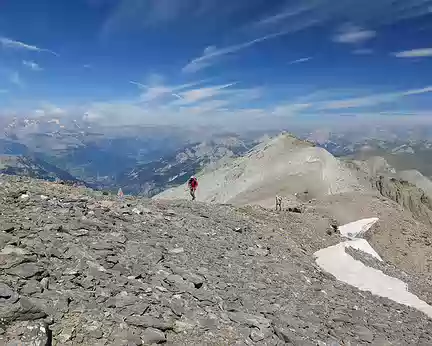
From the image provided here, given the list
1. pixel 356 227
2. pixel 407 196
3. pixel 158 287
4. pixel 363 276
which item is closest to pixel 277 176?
pixel 407 196

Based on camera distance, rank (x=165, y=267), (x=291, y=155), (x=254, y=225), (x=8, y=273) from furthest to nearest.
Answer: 1. (x=291, y=155)
2. (x=254, y=225)
3. (x=165, y=267)
4. (x=8, y=273)

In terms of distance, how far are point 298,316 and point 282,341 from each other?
2850 millimetres

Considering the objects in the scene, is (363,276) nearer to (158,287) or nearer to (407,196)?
(158,287)

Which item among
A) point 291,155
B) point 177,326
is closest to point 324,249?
point 177,326

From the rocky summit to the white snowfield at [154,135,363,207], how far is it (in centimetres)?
5610

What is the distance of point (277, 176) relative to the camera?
90750 millimetres

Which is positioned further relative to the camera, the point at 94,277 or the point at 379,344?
the point at 379,344

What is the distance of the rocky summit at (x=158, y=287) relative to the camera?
10203mm

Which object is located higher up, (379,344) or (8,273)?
(8,273)

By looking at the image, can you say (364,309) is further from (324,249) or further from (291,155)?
(291,155)

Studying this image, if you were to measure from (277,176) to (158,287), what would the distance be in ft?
260

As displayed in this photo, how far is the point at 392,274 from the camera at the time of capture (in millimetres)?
25625

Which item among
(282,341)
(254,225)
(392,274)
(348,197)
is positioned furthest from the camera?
(348,197)

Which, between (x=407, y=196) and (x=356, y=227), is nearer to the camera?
(x=356, y=227)
